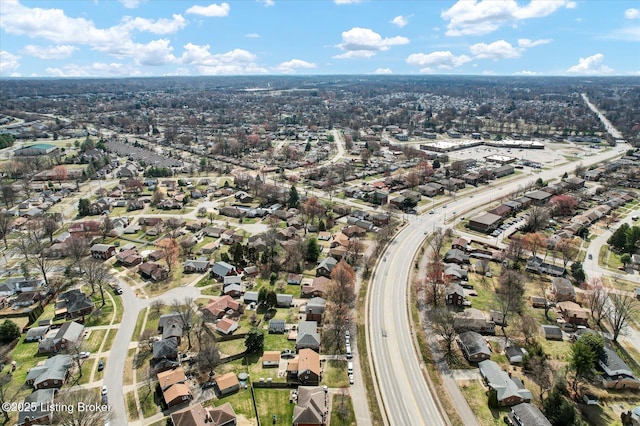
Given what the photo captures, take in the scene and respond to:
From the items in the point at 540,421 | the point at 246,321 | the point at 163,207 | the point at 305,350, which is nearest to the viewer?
the point at 540,421

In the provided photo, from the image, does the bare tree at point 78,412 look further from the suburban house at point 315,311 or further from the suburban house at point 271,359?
the suburban house at point 315,311

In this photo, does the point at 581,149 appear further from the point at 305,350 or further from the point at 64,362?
the point at 64,362

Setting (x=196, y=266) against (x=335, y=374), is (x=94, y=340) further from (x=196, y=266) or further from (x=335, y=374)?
(x=335, y=374)

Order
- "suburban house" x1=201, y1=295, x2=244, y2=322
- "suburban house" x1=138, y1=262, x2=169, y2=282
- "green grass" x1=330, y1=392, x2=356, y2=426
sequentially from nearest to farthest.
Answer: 1. "green grass" x1=330, y1=392, x2=356, y2=426
2. "suburban house" x1=201, y1=295, x2=244, y2=322
3. "suburban house" x1=138, y1=262, x2=169, y2=282

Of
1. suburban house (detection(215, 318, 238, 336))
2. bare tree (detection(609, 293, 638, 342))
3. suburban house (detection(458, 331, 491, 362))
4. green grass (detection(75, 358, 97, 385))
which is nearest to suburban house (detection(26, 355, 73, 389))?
green grass (detection(75, 358, 97, 385))

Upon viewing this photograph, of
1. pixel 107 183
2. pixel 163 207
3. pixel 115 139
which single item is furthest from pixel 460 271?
pixel 115 139

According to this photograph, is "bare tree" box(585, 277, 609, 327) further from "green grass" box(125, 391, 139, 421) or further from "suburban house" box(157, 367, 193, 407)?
"green grass" box(125, 391, 139, 421)

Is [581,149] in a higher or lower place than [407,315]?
higher
